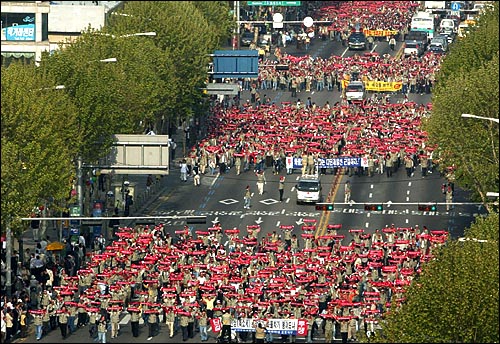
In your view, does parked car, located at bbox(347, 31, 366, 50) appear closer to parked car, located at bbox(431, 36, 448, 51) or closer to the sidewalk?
parked car, located at bbox(431, 36, 448, 51)

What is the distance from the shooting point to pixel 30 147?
3627 inches

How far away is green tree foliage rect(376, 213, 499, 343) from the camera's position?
69.4 m

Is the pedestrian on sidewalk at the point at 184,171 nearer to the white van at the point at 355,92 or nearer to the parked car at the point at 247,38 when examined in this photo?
the white van at the point at 355,92

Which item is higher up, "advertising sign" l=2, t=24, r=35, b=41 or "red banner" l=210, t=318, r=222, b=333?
"advertising sign" l=2, t=24, r=35, b=41

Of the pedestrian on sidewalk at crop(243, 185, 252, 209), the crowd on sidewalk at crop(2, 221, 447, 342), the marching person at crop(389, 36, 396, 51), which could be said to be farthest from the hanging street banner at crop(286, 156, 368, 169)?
the marching person at crop(389, 36, 396, 51)

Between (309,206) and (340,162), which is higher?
(340,162)

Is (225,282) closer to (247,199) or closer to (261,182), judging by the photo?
(247,199)

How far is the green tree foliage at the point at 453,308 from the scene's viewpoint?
69.4 metres

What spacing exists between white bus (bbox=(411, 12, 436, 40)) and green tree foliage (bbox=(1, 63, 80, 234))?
87.8 m

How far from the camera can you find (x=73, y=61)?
108m

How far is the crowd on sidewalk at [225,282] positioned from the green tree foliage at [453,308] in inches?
180

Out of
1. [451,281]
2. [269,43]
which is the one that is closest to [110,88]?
[451,281]

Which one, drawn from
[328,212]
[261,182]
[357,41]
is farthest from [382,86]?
[328,212]

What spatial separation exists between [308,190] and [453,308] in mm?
44221
